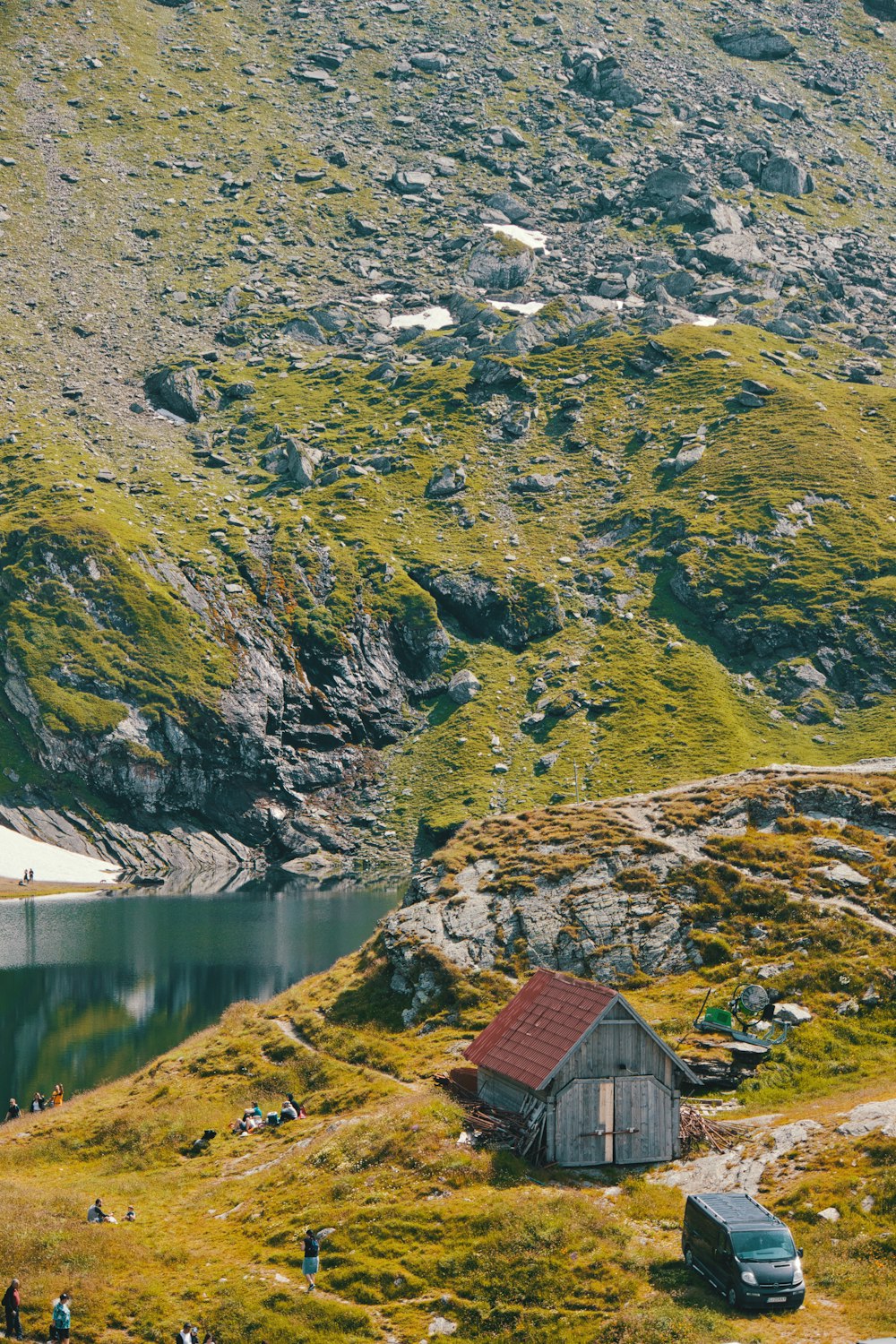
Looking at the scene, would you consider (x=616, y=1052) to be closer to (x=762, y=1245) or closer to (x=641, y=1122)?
(x=641, y=1122)

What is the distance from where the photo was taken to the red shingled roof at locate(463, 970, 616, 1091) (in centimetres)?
4619

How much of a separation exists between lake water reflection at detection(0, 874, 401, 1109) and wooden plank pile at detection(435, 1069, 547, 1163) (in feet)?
122

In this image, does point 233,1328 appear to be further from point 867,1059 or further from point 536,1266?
point 867,1059

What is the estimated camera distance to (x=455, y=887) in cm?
7819

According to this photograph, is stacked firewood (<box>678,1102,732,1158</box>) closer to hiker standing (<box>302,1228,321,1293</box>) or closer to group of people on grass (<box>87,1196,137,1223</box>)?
hiker standing (<box>302,1228,321,1293</box>)

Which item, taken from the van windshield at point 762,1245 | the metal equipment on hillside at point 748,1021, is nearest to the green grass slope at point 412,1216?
the metal equipment on hillside at point 748,1021

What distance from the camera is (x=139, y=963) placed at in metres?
118

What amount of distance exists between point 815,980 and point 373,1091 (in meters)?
22.4

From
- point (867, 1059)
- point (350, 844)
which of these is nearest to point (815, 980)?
point (867, 1059)

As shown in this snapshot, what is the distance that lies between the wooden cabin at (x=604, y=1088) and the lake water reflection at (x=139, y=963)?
40.9 meters

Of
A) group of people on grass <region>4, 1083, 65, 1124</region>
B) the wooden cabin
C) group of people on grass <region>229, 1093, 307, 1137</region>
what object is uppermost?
the wooden cabin

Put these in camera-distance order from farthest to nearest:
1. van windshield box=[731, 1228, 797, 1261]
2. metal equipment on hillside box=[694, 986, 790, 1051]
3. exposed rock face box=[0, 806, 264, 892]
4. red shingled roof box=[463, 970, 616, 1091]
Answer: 1. exposed rock face box=[0, 806, 264, 892]
2. metal equipment on hillside box=[694, 986, 790, 1051]
3. red shingled roof box=[463, 970, 616, 1091]
4. van windshield box=[731, 1228, 797, 1261]

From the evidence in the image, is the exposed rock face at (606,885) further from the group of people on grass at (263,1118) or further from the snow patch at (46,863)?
the snow patch at (46,863)

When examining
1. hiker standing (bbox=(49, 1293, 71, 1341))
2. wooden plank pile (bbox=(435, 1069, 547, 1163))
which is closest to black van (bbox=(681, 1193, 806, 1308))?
wooden plank pile (bbox=(435, 1069, 547, 1163))
